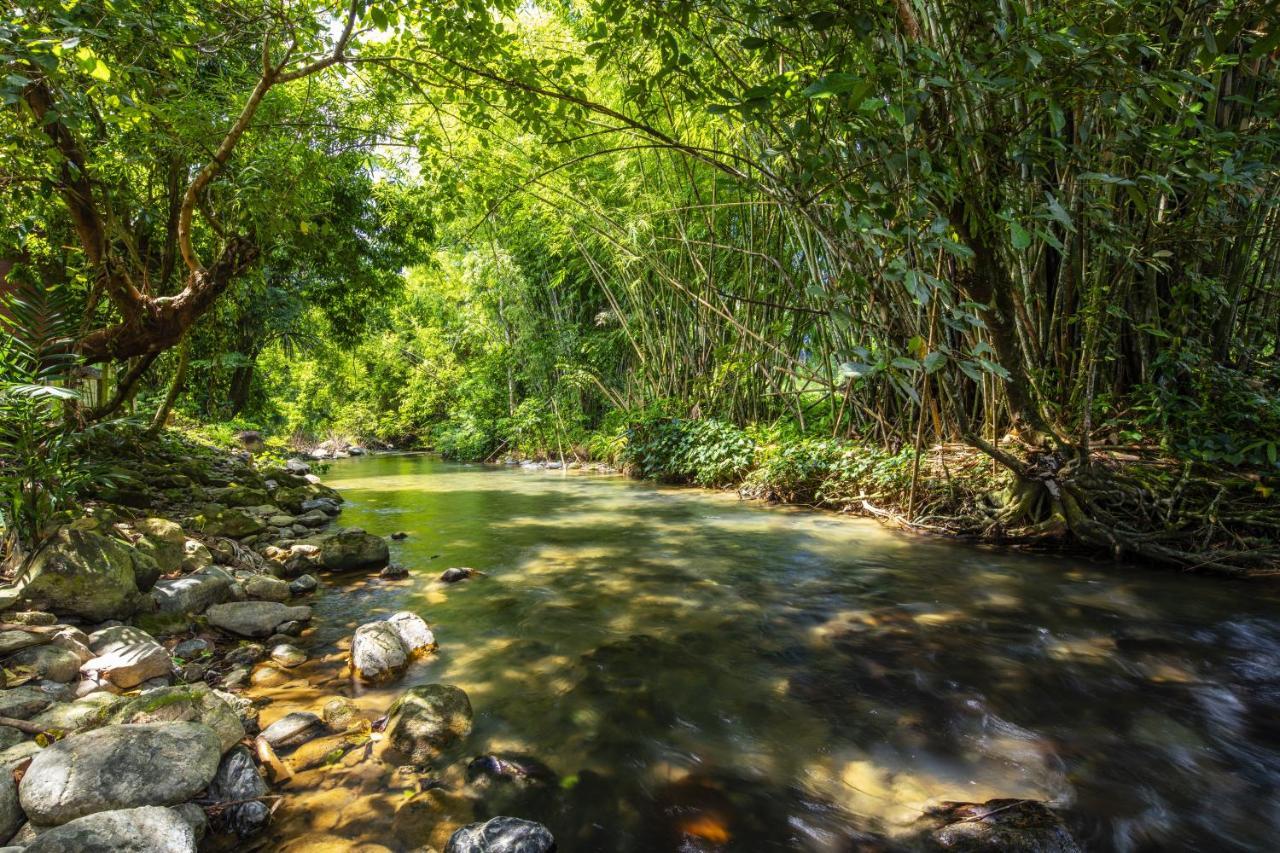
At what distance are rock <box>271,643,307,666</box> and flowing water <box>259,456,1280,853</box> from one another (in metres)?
0.12

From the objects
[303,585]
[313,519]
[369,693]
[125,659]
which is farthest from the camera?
[313,519]

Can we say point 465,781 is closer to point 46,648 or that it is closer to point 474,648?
point 474,648

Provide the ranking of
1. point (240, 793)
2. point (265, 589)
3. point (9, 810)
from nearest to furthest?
point (9, 810) → point (240, 793) → point (265, 589)

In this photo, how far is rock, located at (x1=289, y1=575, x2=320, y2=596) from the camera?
3.65 m

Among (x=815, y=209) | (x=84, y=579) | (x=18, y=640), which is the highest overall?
(x=815, y=209)

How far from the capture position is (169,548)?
3.35 metres

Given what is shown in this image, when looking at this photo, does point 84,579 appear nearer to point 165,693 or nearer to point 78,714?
point 78,714

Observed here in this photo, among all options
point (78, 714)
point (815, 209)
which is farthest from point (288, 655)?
point (815, 209)

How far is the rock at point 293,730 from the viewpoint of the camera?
194 centimetres

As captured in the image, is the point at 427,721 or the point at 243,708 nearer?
the point at 427,721

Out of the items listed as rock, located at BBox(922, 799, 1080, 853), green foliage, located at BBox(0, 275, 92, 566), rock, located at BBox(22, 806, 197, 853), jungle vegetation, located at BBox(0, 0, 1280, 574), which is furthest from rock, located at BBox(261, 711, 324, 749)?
rock, located at BBox(922, 799, 1080, 853)

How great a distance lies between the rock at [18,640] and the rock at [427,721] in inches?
53.8

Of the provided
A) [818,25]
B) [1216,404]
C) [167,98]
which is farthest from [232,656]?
[1216,404]

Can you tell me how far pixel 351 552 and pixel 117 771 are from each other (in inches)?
113
